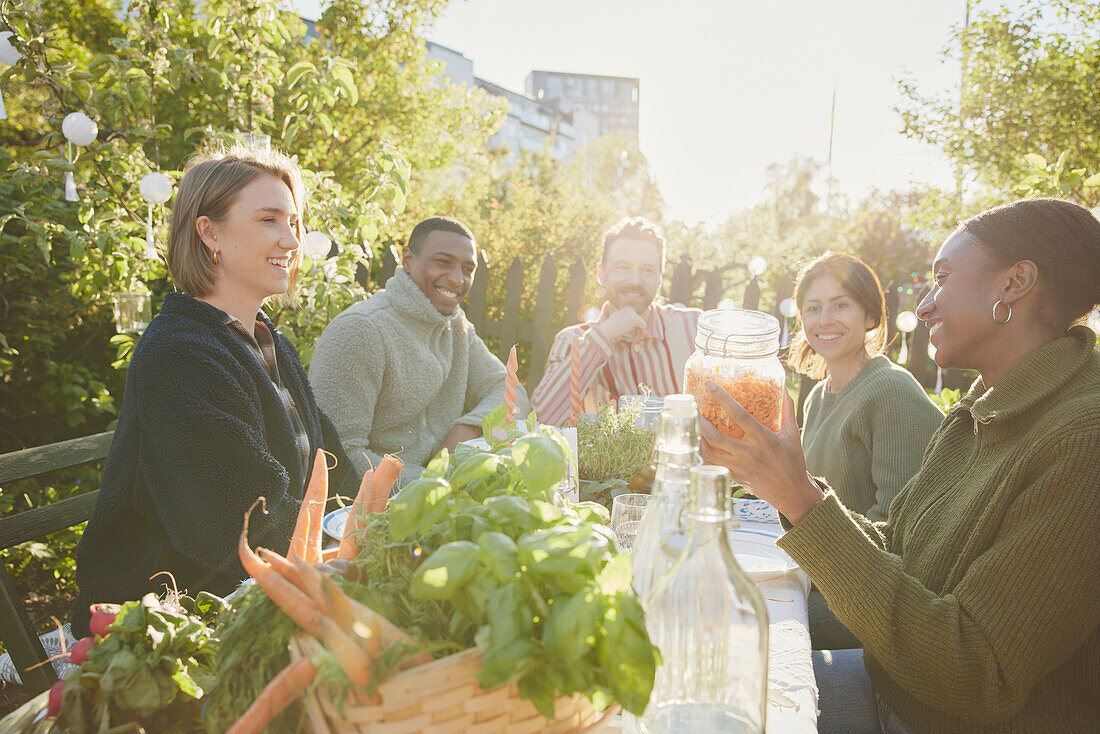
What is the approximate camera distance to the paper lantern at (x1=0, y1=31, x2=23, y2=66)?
3117 millimetres

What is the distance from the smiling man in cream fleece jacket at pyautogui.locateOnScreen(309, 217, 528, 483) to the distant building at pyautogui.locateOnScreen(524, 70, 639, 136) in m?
62.1

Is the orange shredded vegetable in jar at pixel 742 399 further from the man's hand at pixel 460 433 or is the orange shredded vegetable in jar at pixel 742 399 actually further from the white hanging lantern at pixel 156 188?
the white hanging lantern at pixel 156 188

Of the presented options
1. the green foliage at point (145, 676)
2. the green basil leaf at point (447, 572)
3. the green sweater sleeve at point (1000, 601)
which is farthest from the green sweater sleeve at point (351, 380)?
the green basil leaf at point (447, 572)

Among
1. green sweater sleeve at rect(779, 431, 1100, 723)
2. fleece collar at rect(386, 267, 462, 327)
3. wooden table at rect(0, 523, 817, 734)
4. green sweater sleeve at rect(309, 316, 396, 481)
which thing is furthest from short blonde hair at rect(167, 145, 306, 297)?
green sweater sleeve at rect(779, 431, 1100, 723)

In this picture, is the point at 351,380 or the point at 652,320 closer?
the point at 351,380

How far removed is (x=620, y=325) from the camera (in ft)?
11.3

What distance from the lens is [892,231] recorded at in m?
11.4

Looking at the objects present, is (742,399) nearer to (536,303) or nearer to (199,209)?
(199,209)

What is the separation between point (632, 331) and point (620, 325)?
119 mm

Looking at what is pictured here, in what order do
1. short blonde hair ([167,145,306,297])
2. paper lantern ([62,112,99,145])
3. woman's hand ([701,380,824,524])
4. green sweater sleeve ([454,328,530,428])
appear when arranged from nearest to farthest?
woman's hand ([701,380,824,524]) → short blonde hair ([167,145,306,297]) → paper lantern ([62,112,99,145]) → green sweater sleeve ([454,328,530,428])

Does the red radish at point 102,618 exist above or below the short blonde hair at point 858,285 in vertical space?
below

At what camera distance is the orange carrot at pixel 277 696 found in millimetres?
659

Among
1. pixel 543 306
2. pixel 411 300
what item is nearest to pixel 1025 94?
pixel 543 306

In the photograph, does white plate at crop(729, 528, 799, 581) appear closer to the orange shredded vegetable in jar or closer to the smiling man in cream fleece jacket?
the orange shredded vegetable in jar
